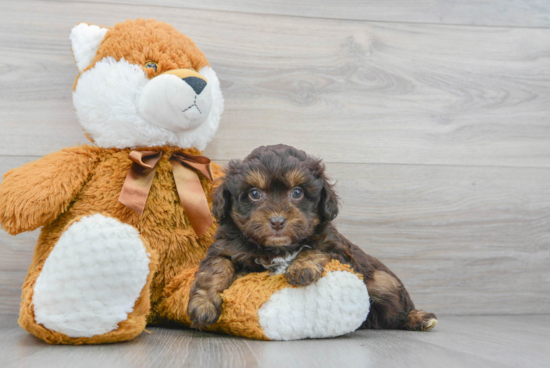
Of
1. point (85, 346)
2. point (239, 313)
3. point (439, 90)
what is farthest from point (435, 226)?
point (85, 346)

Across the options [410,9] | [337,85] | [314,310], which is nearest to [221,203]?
[314,310]

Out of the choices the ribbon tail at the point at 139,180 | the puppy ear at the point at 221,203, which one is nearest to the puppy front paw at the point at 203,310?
the puppy ear at the point at 221,203

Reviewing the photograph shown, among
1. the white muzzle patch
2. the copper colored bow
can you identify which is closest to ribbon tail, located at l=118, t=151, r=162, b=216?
the copper colored bow

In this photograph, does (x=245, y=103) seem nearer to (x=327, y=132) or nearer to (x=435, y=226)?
(x=327, y=132)

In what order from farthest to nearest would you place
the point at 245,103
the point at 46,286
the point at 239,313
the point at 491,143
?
the point at 491,143
the point at 245,103
the point at 239,313
the point at 46,286

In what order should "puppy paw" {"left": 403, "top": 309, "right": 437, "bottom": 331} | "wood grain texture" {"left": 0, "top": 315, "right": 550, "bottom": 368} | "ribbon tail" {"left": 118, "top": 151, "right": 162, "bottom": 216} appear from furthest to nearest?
"puppy paw" {"left": 403, "top": 309, "right": 437, "bottom": 331} → "ribbon tail" {"left": 118, "top": 151, "right": 162, "bottom": 216} → "wood grain texture" {"left": 0, "top": 315, "right": 550, "bottom": 368}

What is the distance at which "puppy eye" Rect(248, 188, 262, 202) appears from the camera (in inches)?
58.6

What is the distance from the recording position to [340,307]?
1.44m

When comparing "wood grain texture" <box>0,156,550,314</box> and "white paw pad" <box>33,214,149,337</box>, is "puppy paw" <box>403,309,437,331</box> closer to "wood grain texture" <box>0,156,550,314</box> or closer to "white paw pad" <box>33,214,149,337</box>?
"wood grain texture" <box>0,156,550,314</box>

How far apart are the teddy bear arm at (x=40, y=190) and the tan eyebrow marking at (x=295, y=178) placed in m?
0.72

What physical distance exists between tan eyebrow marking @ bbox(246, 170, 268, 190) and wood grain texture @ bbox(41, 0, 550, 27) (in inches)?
40.8

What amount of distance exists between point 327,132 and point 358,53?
0.41 metres

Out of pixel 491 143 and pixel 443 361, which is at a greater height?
pixel 491 143

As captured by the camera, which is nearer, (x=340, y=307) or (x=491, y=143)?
(x=340, y=307)
